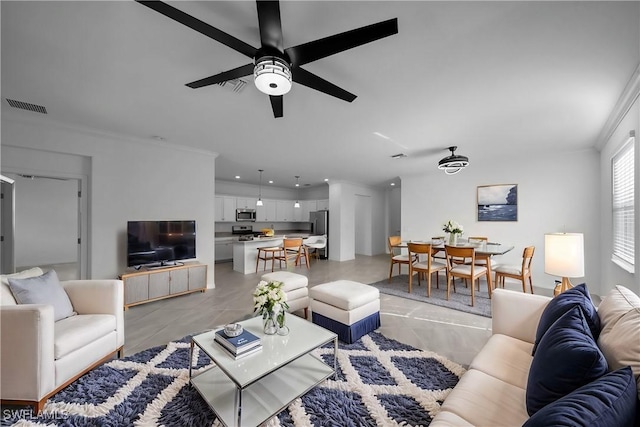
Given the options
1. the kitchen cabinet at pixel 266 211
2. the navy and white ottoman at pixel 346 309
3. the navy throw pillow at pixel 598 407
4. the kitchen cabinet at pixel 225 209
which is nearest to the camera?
the navy throw pillow at pixel 598 407

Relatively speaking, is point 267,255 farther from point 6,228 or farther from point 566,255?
point 566,255

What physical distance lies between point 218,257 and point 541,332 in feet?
24.2

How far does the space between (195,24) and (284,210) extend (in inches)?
318

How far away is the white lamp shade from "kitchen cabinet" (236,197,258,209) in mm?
7502

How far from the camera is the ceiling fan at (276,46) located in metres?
1.22

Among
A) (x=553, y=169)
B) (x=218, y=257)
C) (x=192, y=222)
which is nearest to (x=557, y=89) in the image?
(x=553, y=169)

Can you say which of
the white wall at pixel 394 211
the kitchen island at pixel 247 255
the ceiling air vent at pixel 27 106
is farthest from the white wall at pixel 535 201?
the ceiling air vent at pixel 27 106

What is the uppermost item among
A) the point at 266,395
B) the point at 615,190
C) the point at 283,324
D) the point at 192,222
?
the point at 615,190

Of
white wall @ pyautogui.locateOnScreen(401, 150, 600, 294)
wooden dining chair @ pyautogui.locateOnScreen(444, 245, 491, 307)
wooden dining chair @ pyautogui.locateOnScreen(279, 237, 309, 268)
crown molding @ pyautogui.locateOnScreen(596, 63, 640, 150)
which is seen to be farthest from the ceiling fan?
white wall @ pyautogui.locateOnScreen(401, 150, 600, 294)

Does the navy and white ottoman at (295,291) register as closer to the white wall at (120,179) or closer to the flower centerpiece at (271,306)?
the flower centerpiece at (271,306)

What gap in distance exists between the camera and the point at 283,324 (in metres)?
1.98

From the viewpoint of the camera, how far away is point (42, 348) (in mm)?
1605

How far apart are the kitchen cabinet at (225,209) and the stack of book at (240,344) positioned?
247 inches

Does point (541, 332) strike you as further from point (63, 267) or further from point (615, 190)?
point (63, 267)
